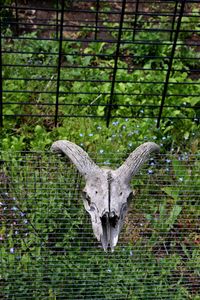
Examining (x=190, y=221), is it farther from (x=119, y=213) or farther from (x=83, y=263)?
(x=119, y=213)

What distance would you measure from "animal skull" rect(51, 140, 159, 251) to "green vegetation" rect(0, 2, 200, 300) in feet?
1.30

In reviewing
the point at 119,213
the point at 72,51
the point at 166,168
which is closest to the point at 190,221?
the point at 166,168

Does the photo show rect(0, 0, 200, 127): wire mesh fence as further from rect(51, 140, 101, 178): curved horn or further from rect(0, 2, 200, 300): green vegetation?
rect(51, 140, 101, 178): curved horn

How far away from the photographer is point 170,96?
5.15 meters

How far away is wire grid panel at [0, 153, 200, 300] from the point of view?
12.1 ft

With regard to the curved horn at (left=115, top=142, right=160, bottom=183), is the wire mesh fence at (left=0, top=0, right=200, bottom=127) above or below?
below

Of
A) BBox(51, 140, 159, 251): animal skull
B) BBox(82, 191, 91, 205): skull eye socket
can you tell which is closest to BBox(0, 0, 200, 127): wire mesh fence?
BBox(51, 140, 159, 251): animal skull

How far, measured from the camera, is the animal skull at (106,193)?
3137mm

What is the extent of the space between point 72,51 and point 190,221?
8.34ft

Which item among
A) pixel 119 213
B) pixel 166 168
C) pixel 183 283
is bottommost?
pixel 183 283

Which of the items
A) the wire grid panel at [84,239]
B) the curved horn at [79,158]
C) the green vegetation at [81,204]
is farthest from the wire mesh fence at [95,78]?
the curved horn at [79,158]

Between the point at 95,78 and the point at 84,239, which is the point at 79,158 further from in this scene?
the point at 95,78

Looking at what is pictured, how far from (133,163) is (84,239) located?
2.43ft

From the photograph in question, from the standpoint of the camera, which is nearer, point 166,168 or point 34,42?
point 166,168
